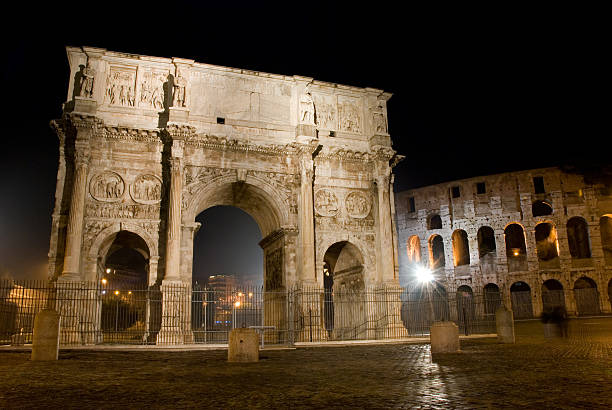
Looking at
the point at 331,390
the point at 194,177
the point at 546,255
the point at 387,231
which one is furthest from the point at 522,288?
the point at 331,390

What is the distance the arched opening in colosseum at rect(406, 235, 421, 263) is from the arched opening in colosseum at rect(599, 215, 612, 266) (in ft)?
43.4

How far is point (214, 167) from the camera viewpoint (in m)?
18.8

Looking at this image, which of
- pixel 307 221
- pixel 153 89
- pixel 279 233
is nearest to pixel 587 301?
pixel 307 221

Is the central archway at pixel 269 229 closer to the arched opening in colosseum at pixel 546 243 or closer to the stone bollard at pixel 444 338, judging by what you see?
the stone bollard at pixel 444 338

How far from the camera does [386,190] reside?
68.5ft

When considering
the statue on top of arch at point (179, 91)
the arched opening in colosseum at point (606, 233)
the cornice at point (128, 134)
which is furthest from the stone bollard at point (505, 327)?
the arched opening in colosseum at point (606, 233)

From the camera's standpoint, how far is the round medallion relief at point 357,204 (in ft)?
67.7

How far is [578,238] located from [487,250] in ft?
21.5

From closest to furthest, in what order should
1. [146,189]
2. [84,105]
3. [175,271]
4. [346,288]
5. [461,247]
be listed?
1. [175,271]
2. [84,105]
3. [146,189]
4. [346,288]
5. [461,247]

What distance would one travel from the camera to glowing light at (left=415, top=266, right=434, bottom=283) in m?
37.1

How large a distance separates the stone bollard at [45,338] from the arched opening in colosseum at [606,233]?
35856 mm

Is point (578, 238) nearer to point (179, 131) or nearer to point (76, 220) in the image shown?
point (179, 131)

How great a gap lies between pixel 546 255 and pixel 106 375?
36450 millimetres

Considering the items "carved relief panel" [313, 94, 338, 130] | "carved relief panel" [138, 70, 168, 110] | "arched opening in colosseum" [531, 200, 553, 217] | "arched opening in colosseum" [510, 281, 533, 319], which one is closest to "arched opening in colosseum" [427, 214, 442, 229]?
"arched opening in colosseum" [531, 200, 553, 217]
